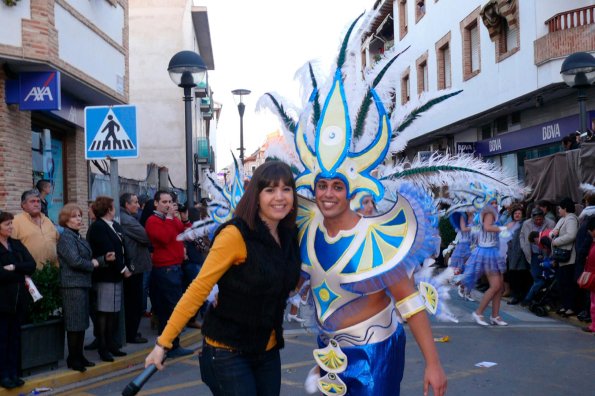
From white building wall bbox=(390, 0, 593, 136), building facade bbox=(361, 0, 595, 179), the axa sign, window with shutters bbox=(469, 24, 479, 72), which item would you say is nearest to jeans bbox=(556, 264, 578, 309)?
building facade bbox=(361, 0, 595, 179)

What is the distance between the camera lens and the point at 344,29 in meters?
3.43

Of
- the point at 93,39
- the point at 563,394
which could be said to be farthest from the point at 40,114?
the point at 563,394

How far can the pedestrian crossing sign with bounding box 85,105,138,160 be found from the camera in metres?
7.72

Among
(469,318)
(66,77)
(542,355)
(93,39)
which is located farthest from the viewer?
(93,39)

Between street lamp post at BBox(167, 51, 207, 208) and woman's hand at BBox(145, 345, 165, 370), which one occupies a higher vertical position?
street lamp post at BBox(167, 51, 207, 208)

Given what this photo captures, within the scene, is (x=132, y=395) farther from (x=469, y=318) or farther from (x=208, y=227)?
(x=469, y=318)

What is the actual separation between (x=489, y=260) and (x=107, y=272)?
5075 mm

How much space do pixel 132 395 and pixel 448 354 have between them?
17.5ft

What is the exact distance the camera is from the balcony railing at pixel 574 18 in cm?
1477

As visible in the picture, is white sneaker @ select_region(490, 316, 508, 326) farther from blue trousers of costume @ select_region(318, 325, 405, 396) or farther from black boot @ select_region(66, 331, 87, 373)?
blue trousers of costume @ select_region(318, 325, 405, 396)

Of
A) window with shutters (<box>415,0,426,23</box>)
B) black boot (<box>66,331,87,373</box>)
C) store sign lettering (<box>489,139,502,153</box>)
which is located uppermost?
window with shutters (<box>415,0,426,23</box>)

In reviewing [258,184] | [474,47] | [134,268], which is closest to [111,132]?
[134,268]

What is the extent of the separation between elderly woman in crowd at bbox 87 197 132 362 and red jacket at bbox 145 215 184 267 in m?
0.54

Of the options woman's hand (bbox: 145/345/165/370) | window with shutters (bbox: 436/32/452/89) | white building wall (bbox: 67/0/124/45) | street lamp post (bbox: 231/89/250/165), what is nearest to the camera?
woman's hand (bbox: 145/345/165/370)
